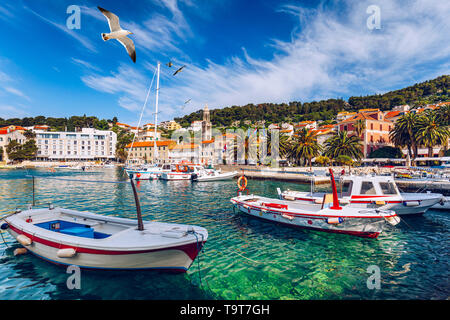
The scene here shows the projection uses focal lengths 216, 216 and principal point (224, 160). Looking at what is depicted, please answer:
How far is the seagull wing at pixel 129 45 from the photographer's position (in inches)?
335

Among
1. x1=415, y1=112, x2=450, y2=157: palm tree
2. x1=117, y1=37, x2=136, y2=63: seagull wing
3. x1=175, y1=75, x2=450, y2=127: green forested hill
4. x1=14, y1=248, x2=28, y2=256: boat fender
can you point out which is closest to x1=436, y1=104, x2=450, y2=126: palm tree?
x1=415, y1=112, x2=450, y2=157: palm tree

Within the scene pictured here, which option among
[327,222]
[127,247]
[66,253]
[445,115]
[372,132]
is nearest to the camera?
[127,247]

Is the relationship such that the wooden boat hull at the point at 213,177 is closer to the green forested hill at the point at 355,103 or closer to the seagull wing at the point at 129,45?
the seagull wing at the point at 129,45

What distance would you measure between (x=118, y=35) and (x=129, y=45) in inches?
21.3

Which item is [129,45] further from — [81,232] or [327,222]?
[327,222]

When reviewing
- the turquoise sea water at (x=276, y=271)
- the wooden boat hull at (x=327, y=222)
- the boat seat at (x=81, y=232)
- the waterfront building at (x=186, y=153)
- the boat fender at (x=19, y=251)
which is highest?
the waterfront building at (x=186, y=153)

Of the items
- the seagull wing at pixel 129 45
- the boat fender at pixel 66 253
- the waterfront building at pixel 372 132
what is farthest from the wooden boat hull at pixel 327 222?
the waterfront building at pixel 372 132

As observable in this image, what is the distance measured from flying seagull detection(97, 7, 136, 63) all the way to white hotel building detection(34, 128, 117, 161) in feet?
388

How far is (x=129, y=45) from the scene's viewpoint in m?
8.69

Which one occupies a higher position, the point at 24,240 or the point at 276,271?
the point at 24,240

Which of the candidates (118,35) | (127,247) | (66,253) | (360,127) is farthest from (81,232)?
(360,127)
